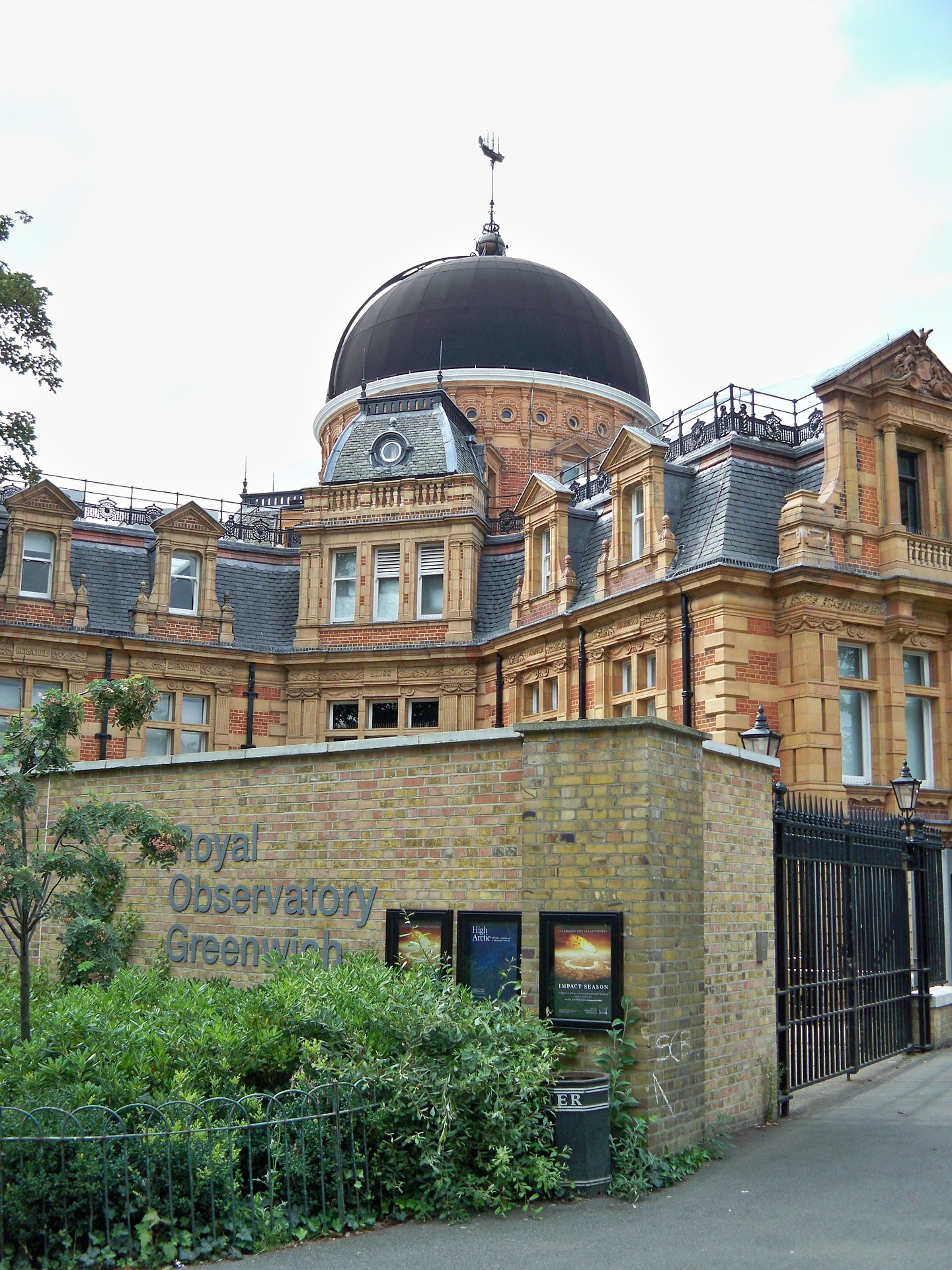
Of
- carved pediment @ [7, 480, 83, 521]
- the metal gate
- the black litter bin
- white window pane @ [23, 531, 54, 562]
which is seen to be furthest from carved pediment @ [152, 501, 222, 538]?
the black litter bin

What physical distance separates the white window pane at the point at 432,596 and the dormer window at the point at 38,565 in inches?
342

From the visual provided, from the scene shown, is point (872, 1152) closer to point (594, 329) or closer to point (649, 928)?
point (649, 928)

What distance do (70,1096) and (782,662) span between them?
17463 millimetres

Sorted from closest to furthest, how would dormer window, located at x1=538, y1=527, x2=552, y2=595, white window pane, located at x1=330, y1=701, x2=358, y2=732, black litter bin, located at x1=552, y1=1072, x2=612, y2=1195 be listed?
black litter bin, located at x1=552, y1=1072, x2=612, y2=1195
dormer window, located at x1=538, y1=527, x2=552, y2=595
white window pane, located at x1=330, y1=701, x2=358, y2=732

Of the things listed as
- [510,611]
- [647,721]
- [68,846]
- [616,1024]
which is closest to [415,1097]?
[616,1024]

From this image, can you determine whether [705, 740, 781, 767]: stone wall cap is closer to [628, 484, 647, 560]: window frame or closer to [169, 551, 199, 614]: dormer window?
[628, 484, 647, 560]: window frame

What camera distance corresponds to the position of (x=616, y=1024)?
9.35 meters

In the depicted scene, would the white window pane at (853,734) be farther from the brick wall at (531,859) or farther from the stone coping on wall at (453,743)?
the brick wall at (531,859)

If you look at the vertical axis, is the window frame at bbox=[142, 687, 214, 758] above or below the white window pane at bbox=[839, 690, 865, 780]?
above

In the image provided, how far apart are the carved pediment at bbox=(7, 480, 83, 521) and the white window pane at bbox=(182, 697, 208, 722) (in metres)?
5.13

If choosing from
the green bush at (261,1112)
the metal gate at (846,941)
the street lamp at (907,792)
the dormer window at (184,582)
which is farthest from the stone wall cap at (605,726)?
the dormer window at (184,582)

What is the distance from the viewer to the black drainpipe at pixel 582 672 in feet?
87.7

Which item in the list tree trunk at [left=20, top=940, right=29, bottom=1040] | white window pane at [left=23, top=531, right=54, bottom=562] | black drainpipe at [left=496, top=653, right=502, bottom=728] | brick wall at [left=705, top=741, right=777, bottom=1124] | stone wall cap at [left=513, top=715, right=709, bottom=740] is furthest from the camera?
white window pane at [left=23, top=531, right=54, bottom=562]

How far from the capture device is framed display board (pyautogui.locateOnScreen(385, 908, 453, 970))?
1014 centimetres
